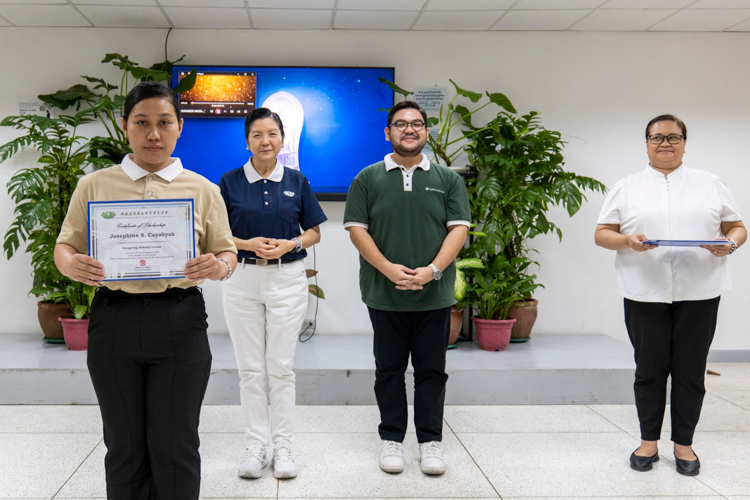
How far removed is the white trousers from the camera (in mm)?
2258

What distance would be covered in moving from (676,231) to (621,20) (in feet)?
8.06

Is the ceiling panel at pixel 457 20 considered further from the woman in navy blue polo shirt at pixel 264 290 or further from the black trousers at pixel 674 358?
the black trousers at pixel 674 358

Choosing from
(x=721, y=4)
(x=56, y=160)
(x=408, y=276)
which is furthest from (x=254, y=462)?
(x=721, y=4)

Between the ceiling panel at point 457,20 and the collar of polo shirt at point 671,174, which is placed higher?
the ceiling panel at point 457,20

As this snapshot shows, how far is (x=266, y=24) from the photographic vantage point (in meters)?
4.08

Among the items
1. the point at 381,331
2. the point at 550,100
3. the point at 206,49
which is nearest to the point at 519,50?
the point at 550,100

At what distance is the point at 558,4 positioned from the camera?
378 cm

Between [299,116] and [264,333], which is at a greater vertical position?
[299,116]

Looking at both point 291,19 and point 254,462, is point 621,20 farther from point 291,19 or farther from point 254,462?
point 254,462

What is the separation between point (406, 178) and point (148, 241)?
47.3 inches

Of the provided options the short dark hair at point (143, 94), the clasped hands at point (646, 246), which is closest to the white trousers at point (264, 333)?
the short dark hair at point (143, 94)

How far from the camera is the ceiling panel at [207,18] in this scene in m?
3.80

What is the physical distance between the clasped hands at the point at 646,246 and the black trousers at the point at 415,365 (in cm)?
80

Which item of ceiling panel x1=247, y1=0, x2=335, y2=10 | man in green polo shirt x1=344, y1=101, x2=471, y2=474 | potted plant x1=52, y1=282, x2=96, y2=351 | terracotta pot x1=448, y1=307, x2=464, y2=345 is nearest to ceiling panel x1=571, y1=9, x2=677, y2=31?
ceiling panel x1=247, y1=0, x2=335, y2=10
